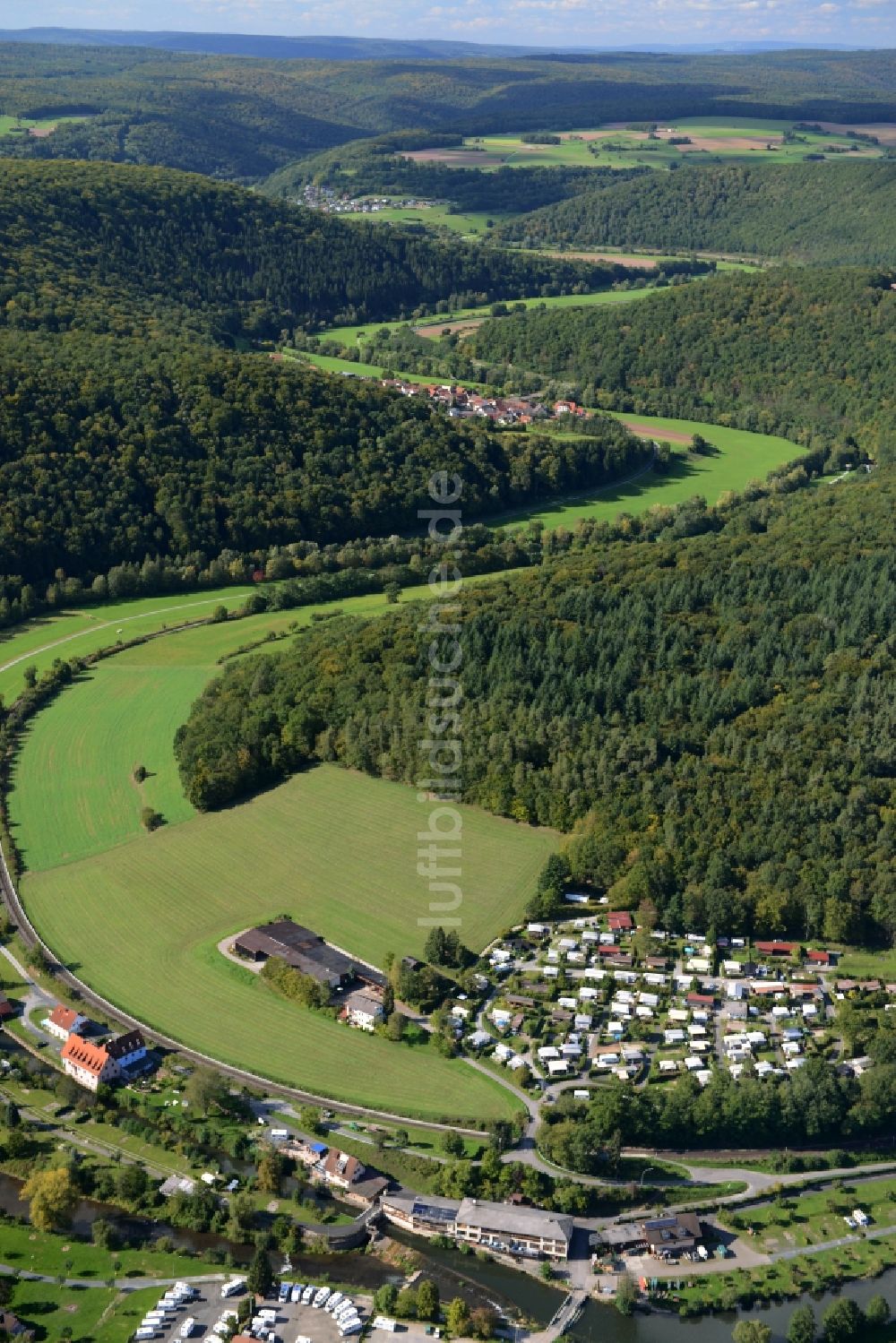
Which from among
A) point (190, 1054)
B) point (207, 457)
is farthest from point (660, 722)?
point (207, 457)

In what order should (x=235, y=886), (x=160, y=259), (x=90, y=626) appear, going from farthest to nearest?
1. (x=160, y=259)
2. (x=90, y=626)
3. (x=235, y=886)

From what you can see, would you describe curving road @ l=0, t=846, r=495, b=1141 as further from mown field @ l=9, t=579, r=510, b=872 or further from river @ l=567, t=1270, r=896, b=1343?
river @ l=567, t=1270, r=896, b=1343

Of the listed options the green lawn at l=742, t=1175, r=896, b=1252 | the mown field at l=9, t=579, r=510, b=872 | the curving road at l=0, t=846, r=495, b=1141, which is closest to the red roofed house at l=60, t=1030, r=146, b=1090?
the curving road at l=0, t=846, r=495, b=1141

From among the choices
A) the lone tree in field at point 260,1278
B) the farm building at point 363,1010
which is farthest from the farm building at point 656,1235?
the farm building at point 363,1010

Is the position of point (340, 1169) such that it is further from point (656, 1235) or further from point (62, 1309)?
point (656, 1235)

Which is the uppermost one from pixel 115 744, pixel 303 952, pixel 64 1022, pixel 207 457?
pixel 207 457

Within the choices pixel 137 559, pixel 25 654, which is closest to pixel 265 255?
pixel 137 559

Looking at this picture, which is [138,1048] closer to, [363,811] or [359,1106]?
[359,1106]
